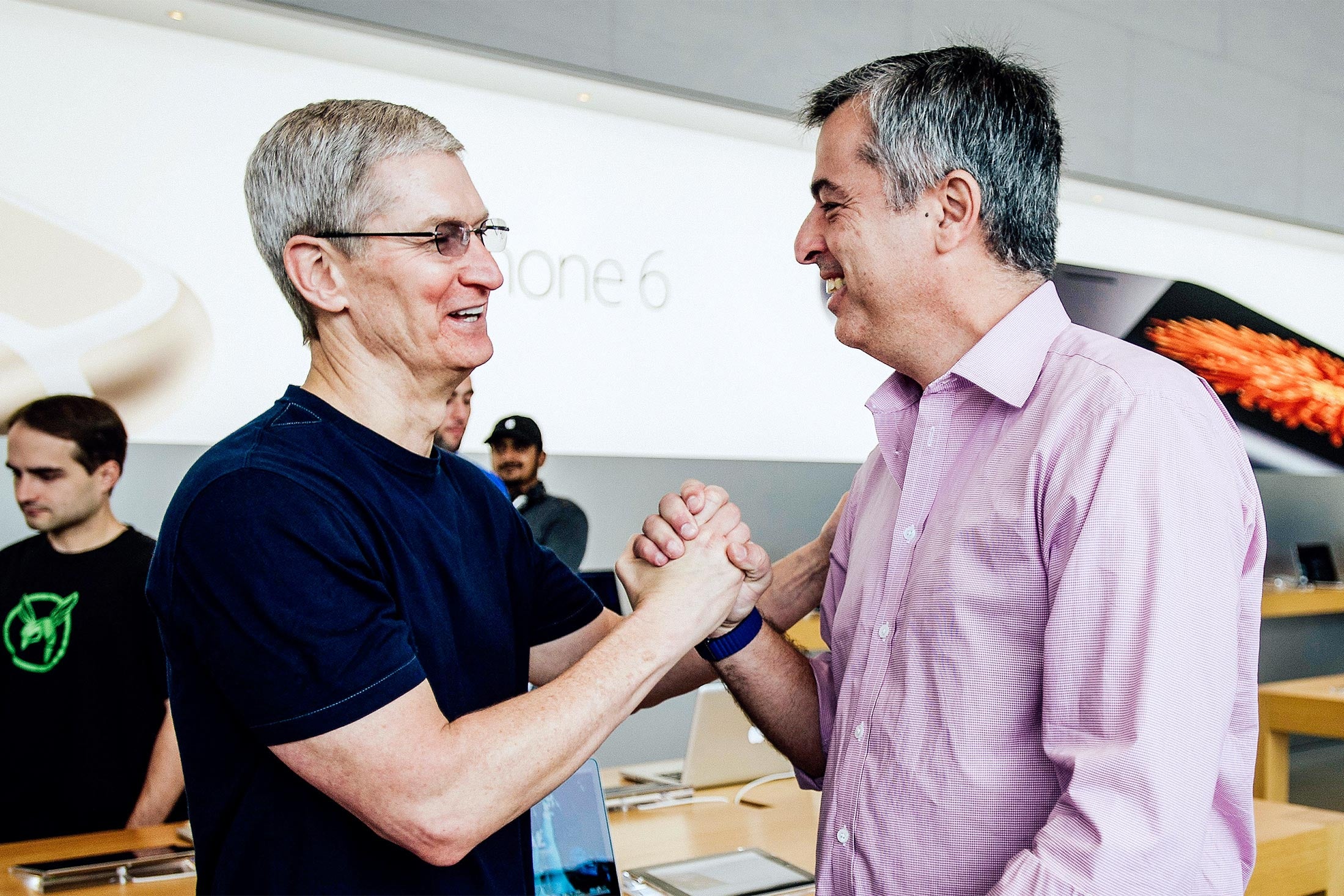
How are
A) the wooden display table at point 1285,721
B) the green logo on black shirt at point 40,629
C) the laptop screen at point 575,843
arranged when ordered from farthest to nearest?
1. the wooden display table at point 1285,721
2. the green logo on black shirt at point 40,629
3. the laptop screen at point 575,843

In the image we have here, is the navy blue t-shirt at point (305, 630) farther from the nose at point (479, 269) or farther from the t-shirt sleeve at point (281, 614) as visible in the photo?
the nose at point (479, 269)

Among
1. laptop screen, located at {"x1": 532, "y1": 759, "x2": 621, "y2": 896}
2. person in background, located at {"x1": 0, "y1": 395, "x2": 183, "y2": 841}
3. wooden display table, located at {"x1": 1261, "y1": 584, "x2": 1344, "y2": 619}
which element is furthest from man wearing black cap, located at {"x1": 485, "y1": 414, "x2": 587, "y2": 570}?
wooden display table, located at {"x1": 1261, "y1": 584, "x2": 1344, "y2": 619}

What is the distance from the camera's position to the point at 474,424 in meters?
3.78

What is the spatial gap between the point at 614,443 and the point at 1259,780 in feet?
9.21

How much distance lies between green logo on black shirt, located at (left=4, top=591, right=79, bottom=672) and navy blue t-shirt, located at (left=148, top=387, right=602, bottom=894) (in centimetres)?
218

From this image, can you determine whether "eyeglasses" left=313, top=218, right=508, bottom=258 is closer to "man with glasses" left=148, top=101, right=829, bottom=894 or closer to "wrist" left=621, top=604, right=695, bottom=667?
"man with glasses" left=148, top=101, right=829, bottom=894

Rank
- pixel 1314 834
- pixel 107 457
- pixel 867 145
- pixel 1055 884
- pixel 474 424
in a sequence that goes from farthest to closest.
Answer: pixel 474 424 < pixel 107 457 < pixel 1314 834 < pixel 867 145 < pixel 1055 884

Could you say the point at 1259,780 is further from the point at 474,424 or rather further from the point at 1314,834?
the point at 474,424

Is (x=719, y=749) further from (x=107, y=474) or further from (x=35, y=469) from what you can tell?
(x=35, y=469)

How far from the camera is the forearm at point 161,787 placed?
9.33 feet

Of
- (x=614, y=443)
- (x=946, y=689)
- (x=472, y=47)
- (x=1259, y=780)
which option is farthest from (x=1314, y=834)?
(x=472, y=47)

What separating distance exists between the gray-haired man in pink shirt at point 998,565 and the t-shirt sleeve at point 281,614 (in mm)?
511

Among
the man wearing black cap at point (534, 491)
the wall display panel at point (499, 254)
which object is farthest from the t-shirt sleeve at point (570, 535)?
the wall display panel at point (499, 254)

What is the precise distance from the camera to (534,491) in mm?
3812
